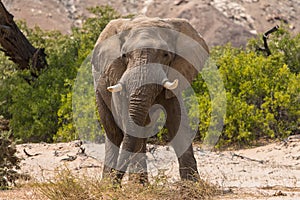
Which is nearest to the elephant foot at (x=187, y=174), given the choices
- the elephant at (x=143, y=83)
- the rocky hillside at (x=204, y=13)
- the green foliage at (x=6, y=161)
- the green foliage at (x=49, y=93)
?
the elephant at (x=143, y=83)

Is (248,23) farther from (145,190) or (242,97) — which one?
(145,190)

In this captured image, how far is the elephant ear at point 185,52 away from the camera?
7473 mm

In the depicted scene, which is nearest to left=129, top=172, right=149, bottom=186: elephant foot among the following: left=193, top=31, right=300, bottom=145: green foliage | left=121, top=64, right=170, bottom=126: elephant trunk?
left=121, top=64, right=170, bottom=126: elephant trunk

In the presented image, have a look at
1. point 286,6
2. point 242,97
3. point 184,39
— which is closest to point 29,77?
point 242,97

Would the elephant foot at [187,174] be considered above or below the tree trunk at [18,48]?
above

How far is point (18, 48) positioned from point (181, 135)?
9254 mm

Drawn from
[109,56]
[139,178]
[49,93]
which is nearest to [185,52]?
[109,56]

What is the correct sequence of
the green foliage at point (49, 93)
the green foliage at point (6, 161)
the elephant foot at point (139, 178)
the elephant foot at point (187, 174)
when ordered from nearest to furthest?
the elephant foot at point (139, 178)
the elephant foot at point (187, 174)
the green foliage at point (6, 161)
the green foliage at point (49, 93)

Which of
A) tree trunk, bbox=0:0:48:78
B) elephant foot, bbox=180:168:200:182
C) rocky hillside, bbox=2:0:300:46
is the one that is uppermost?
elephant foot, bbox=180:168:200:182

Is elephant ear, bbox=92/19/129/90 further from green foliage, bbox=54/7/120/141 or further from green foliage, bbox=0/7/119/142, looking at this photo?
green foliage, bbox=0/7/119/142

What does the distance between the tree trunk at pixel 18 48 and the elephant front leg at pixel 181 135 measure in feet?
27.9

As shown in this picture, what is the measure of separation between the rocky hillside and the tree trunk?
1946 cm

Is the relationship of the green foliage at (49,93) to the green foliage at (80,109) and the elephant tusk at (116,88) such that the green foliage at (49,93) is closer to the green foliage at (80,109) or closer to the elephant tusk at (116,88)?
the green foliage at (80,109)

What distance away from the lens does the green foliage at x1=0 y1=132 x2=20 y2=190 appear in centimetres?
825
